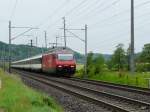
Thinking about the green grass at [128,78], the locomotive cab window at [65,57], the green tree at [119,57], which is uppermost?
the green tree at [119,57]

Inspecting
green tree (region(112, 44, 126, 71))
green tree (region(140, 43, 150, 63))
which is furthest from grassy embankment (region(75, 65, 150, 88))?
green tree (region(140, 43, 150, 63))

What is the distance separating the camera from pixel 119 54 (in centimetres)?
13675

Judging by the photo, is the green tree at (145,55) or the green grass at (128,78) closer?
the green grass at (128,78)

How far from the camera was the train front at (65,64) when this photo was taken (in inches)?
2028

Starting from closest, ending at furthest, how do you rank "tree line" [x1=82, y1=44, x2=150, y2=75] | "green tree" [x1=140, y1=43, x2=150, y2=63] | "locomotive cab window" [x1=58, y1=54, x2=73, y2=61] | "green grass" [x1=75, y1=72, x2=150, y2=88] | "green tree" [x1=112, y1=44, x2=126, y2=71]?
1. "green grass" [x1=75, y1=72, x2=150, y2=88]
2. "locomotive cab window" [x1=58, y1=54, x2=73, y2=61]
3. "tree line" [x1=82, y1=44, x2=150, y2=75]
4. "green tree" [x1=112, y1=44, x2=126, y2=71]
5. "green tree" [x1=140, y1=43, x2=150, y2=63]

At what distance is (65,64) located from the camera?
169 feet

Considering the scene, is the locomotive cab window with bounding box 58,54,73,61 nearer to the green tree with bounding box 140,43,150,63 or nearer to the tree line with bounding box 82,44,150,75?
the tree line with bounding box 82,44,150,75

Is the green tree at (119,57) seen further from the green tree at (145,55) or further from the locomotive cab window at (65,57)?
the locomotive cab window at (65,57)

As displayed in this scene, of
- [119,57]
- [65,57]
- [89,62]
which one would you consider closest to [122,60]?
[119,57]

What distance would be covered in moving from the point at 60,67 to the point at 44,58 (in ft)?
32.8

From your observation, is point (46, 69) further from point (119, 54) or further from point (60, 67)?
Answer: point (119, 54)

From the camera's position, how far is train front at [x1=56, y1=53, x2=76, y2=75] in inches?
2028

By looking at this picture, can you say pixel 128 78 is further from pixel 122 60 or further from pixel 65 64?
pixel 122 60

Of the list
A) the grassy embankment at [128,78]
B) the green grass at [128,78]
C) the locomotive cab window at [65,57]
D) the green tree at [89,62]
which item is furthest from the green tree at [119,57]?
the green grass at [128,78]
